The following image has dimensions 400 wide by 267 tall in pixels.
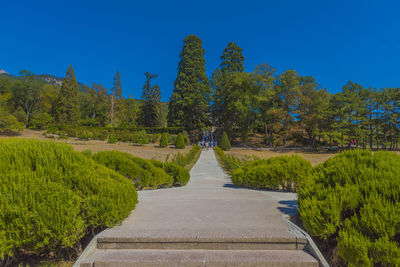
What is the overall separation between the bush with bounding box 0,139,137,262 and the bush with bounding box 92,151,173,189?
7.61ft

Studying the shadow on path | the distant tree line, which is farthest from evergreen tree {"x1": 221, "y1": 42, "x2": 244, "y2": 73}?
the shadow on path

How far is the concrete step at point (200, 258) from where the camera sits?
1.89 meters

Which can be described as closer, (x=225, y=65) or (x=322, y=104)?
(x=322, y=104)

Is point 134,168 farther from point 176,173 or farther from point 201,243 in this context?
point 201,243

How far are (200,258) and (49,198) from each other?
1.79 metres

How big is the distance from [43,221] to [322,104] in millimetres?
34129

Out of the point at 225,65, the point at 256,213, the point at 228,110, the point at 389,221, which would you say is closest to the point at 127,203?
the point at 256,213

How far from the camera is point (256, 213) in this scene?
3041mm

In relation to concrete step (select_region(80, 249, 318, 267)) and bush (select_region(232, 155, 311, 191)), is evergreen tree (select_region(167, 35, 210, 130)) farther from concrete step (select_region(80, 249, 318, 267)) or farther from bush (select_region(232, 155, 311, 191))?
concrete step (select_region(80, 249, 318, 267))

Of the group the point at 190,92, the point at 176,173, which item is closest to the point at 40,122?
the point at 190,92

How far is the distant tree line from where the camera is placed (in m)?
26.9

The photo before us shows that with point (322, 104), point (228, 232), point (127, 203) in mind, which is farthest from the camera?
point (322, 104)

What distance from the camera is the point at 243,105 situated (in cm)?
3209

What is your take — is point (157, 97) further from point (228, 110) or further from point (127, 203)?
point (127, 203)
